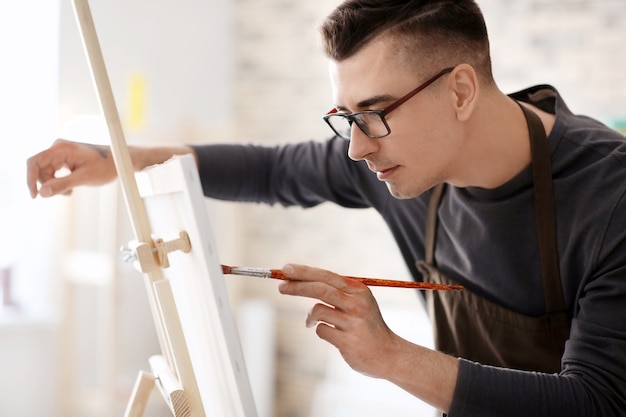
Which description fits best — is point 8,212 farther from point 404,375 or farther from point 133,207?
point 404,375

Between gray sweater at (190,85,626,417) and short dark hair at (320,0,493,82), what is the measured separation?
0.28 m

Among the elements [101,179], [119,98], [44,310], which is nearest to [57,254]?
[44,310]

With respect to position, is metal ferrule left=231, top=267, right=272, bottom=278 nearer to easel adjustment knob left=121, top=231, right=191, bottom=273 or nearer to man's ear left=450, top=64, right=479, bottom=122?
easel adjustment knob left=121, top=231, right=191, bottom=273

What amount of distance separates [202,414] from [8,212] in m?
2.20

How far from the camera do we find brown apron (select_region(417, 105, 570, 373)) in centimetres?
142

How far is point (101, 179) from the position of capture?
63.1 inches

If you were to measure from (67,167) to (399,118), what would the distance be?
0.74 m

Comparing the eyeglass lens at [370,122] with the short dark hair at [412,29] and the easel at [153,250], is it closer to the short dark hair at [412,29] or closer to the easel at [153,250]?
the short dark hair at [412,29]

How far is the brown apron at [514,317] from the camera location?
55.9 inches

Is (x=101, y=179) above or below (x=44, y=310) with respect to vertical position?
above

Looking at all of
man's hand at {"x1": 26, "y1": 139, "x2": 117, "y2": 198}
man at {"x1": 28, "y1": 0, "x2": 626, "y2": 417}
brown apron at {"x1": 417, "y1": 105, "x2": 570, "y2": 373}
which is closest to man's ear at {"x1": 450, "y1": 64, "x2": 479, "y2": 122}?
man at {"x1": 28, "y1": 0, "x2": 626, "y2": 417}

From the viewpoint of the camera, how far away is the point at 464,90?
1.43 meters

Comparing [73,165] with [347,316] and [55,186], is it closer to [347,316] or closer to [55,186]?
[55,186]

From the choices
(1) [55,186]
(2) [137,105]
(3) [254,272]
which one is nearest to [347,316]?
(3) [254,272]
